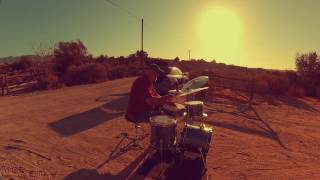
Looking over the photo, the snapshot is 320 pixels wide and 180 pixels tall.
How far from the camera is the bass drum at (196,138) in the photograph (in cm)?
630

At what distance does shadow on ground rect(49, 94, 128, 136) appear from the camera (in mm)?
9227

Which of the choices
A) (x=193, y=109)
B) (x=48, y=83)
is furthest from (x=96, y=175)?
(x=48, y=83)

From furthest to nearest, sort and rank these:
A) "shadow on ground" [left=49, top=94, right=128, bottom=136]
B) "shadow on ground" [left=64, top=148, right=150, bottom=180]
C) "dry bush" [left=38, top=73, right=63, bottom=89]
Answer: "dry bush" [left=38, top=73, right=63, bottom=89] < "shadow on ground" [left=49, top=94, right=128, bottom=136] < "shadow on ground" [left=64, top=148, right=150, bottom=180]

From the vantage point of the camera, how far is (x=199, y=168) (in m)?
6.52

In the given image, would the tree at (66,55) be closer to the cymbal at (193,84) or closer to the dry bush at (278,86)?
the dry bush at (278,86)

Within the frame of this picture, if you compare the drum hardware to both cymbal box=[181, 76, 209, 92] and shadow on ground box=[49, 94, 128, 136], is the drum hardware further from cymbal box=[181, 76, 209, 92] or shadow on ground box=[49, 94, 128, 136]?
shadow on ground box=[49, 94, 128, 136]

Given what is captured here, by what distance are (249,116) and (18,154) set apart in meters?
8.46

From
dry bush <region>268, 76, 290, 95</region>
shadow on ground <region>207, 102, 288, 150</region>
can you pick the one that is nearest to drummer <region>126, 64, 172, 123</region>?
shadow on ground <region>207, 102, 288, 150</region>

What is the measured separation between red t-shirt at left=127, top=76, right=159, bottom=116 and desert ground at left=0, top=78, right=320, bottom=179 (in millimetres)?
1117

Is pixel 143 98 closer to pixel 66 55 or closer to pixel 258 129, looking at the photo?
pixel 258 129

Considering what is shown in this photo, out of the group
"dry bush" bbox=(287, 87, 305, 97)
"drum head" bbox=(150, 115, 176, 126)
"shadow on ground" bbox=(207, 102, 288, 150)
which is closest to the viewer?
"drum head" bbox=(150, 115, 176, 126)

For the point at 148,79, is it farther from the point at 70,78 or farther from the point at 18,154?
the point at 70,78

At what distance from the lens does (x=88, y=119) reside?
10.4m

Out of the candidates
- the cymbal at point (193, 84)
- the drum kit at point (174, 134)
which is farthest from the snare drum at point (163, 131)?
the cymbal at point (193, 84)
